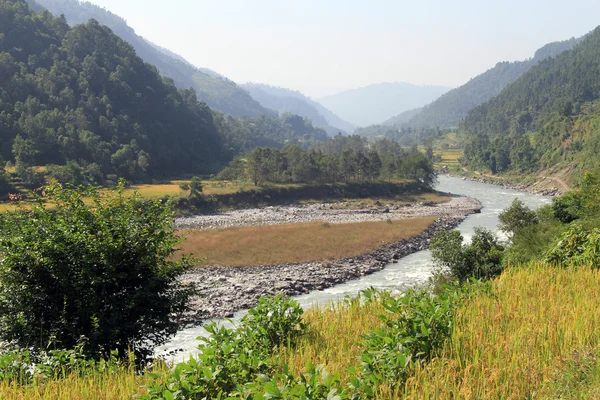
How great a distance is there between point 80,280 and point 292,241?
37.0m

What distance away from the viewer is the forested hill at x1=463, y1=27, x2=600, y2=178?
10325 centimetres

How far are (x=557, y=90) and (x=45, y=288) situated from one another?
200507mm

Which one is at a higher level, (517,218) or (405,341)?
(405,341)

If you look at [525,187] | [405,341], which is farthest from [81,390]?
[525,187]

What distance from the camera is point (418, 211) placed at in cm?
7219

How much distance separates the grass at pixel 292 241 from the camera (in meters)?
40.0

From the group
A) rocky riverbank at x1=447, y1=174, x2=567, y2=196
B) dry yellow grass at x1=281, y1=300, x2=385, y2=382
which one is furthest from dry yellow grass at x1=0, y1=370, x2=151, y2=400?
rocky riverbank at x1=447, y1=174, x2=567, y2=196

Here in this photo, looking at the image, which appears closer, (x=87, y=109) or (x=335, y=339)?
(x=335, y=339)

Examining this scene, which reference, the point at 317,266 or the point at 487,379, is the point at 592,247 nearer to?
the point at 487,379

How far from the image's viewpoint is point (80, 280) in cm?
898

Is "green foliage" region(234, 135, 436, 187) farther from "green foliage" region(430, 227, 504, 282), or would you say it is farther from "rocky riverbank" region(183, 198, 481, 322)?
"green foliage" region(430, 227, 504, 282)

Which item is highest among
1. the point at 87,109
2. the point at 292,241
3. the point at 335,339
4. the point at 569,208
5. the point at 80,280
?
the point at 87,109

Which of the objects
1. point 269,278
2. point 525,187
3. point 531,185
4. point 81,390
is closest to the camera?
point 81,390

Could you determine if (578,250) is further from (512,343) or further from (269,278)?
(269,278)
